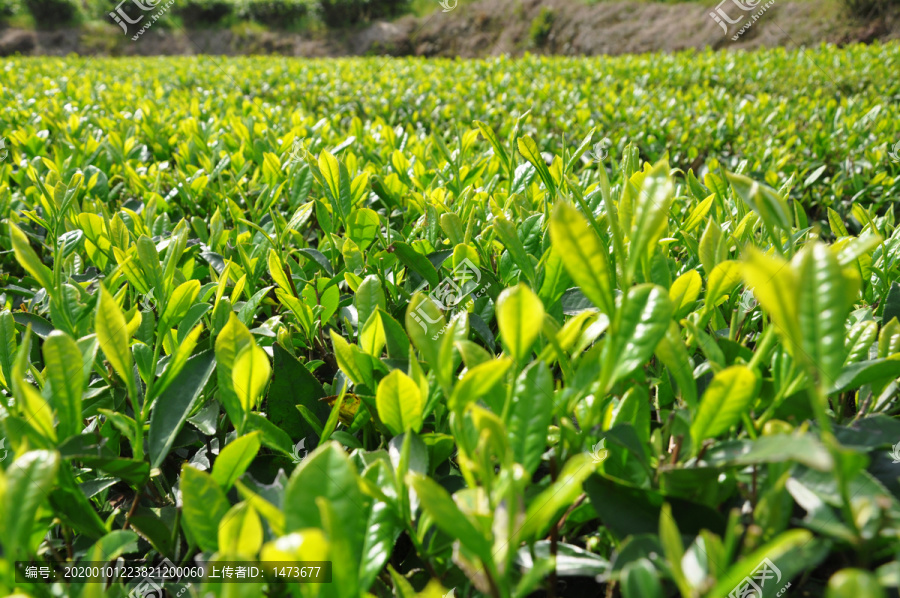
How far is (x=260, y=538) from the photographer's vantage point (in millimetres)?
694

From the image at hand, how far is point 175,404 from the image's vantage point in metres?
1.06

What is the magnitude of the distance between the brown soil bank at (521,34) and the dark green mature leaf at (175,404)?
1038 cm

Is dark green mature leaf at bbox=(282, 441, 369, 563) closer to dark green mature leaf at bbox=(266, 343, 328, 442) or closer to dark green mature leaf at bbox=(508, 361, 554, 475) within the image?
dark green mature leaf at bbox=(508, 361, 554, 475)

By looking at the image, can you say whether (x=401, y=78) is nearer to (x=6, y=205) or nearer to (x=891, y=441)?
(x=6, y=205)

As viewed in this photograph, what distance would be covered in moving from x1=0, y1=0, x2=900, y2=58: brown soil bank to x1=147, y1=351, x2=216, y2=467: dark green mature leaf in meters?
10.4

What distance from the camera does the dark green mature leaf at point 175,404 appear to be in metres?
1.01

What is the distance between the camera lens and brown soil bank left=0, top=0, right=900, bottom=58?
14266mm

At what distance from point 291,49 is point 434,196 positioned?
2459 cm

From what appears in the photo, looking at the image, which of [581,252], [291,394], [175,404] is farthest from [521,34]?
[581,252]

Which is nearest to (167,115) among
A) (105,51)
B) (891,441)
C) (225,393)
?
(225,393)

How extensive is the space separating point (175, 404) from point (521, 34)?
20858mm

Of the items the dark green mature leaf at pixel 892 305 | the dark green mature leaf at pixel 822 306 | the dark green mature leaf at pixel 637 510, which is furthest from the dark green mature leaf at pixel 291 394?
the dark green mature leaf at pixel 892 305

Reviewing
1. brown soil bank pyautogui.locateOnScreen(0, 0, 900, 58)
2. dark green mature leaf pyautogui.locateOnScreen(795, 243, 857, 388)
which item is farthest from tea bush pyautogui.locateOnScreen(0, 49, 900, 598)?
brown soil bank pyautogui.locateOnScreen(0, 0, 900, 58)

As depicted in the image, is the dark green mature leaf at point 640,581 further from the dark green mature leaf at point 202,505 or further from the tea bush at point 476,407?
the dark green mature leaf at point 202,505
